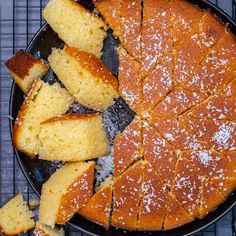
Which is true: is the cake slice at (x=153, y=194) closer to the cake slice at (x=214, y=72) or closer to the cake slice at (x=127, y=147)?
the cake slice at (x=127, y=147)

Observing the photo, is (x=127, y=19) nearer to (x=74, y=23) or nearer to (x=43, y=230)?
(x=74, y=23)

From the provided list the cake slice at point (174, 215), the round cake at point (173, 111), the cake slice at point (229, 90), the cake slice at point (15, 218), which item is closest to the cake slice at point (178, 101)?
the round cake at point (173, 111)

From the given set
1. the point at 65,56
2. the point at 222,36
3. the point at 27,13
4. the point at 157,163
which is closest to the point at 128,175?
the point at 157,163

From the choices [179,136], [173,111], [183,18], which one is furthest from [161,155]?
[183,18]

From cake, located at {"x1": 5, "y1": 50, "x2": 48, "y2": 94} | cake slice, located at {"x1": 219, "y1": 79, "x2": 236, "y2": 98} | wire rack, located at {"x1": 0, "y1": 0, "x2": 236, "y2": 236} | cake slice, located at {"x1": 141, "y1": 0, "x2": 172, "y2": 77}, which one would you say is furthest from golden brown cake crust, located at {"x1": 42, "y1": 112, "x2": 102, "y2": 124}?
cake slice, located at {"x1": 219, "y1": 79, "x2": 236, "y2": 98}

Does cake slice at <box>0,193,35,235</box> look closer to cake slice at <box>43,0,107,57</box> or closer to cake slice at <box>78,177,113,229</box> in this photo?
cake slice at <box>78,177,113,229</box>
